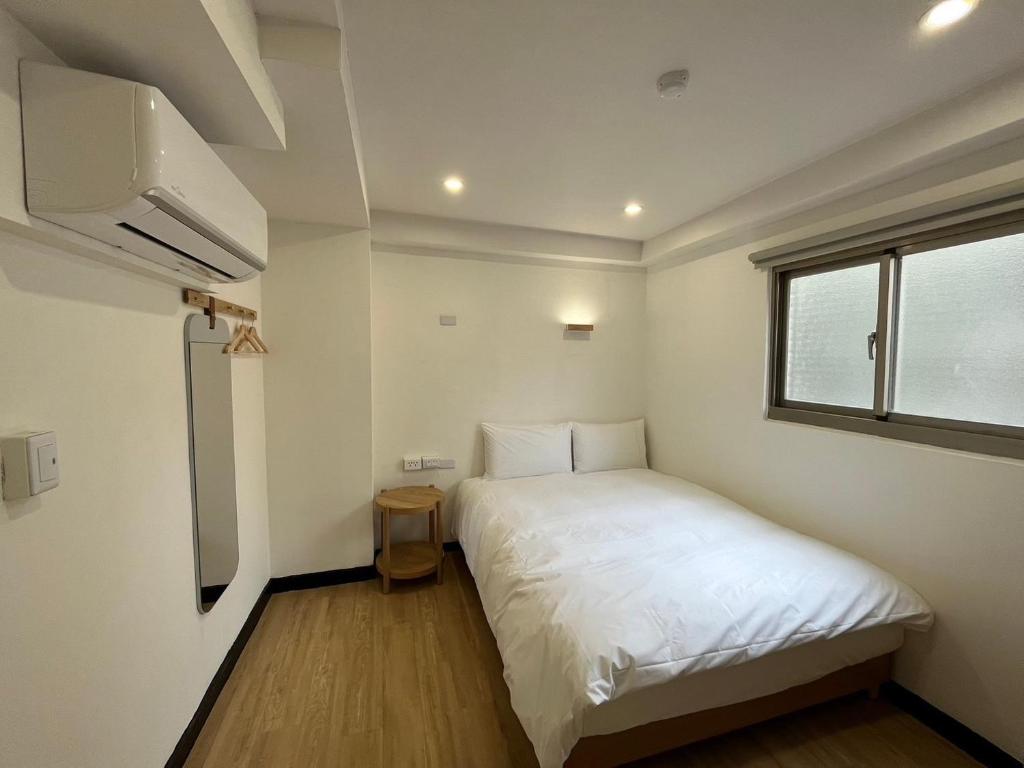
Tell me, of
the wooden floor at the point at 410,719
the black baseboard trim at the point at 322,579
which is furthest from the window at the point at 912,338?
the black baseboard trim at the point at 322,579

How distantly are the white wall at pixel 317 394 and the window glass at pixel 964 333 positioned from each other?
9.14 feet

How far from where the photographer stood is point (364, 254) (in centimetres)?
241

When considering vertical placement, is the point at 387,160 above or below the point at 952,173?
above

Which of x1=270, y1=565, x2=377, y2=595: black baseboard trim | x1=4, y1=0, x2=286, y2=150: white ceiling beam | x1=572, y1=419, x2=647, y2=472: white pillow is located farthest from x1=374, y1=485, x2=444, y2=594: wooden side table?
x1=4, y1=0, x2=286, y2=150: white ceiling beam

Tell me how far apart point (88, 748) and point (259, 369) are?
171cm

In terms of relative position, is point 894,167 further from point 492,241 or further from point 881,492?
point 492,241

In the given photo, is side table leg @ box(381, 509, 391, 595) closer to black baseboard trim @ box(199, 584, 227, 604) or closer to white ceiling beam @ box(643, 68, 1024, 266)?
black baseboard trim @ box(199, 584, 227, 604)

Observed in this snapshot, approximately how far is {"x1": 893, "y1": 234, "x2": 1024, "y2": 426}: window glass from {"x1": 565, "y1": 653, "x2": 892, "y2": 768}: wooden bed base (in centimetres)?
110

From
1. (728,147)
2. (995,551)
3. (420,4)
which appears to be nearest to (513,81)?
(420,4)

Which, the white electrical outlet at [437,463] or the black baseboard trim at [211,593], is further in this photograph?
the white electrical outlet at [437,463]

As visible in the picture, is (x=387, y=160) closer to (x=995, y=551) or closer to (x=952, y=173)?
(x=952, y=173)

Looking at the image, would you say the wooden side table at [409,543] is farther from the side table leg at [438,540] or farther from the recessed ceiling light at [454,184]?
the recessed ceiling light at [454,184]

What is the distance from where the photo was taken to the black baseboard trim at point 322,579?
2.41 metres

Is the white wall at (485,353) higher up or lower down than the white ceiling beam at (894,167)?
lower down
